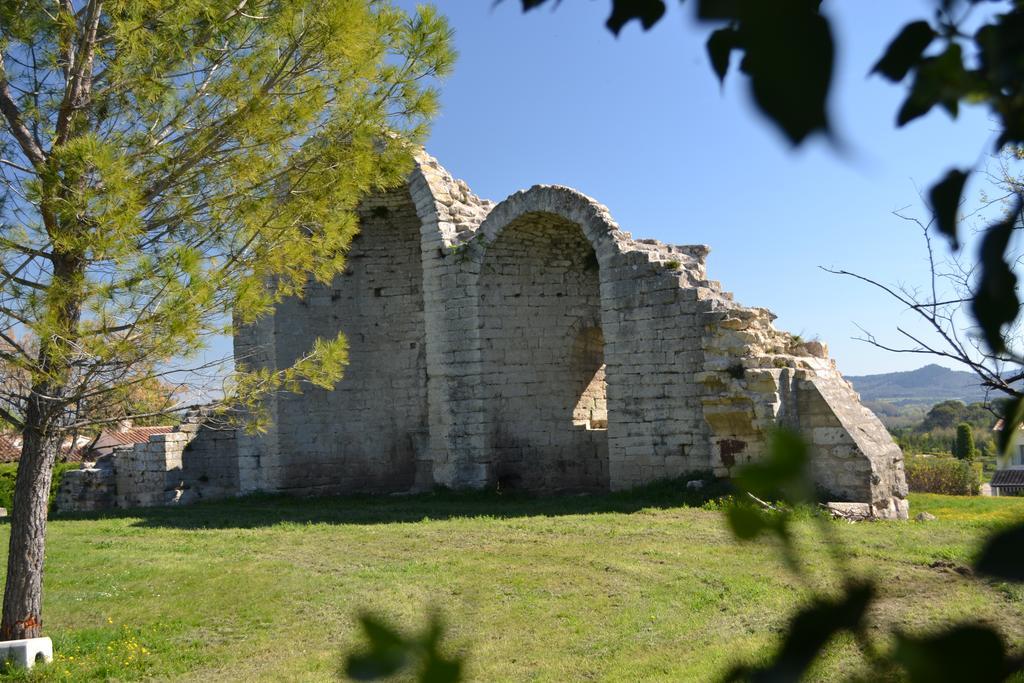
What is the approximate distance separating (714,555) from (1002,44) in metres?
7.00

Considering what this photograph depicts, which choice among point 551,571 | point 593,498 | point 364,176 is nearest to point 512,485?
point 593,498

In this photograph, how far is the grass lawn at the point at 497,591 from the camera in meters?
5.51

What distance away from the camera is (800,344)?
11.7 m

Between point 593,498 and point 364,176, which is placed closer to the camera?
point 364,176

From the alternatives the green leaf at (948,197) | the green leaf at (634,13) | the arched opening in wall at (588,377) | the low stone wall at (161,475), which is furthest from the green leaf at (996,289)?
the low stone wall at (161,475)

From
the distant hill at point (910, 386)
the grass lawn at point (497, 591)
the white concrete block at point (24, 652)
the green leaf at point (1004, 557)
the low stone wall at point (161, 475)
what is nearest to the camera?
the green leaf at point (1004, 557)

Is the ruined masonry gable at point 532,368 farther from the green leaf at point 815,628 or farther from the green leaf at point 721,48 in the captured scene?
the green leaf at point 815,628

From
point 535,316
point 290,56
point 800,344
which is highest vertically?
point 290,56

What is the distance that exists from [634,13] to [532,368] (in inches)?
502

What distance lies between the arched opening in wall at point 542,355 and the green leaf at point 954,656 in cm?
1259

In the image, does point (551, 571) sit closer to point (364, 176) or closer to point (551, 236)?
point (364, 176)

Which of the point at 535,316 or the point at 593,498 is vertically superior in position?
the point at 535,316

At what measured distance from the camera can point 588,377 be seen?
1462 centimetres

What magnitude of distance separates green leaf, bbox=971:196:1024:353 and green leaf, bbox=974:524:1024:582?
198mm
